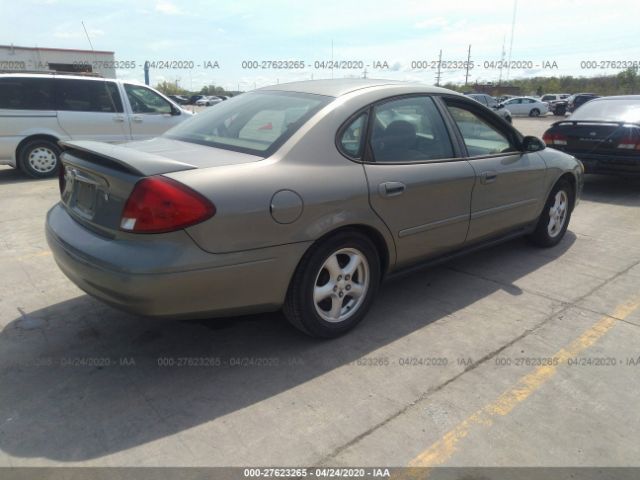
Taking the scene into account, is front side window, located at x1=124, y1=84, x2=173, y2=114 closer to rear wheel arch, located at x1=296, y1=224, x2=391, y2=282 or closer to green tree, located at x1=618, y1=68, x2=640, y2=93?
rear wheel arch, located at x1=296, y1=224, x2=391, y2=282

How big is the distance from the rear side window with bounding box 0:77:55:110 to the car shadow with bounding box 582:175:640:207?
8.72m

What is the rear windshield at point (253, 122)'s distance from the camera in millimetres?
3008

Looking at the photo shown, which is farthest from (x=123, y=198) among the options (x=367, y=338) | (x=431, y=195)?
(x=431, y=195)

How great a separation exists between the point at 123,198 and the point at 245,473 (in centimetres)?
144

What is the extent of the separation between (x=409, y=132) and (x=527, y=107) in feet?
118

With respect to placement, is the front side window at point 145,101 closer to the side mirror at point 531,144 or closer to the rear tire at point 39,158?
the rear tire at point 39,158

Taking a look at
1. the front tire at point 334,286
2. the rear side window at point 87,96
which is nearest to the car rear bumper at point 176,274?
the front tire at point 334,286

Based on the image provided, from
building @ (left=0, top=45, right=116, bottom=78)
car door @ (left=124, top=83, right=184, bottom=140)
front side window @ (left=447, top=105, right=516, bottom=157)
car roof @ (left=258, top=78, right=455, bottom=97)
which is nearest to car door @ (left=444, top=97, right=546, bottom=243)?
front side window @ (left=447, top=105, right=516, bottom=157)

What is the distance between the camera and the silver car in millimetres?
2496

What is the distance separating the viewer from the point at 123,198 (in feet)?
8.48

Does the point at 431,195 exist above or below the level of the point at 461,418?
above

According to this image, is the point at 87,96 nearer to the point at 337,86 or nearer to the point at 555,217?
the point at 337,86

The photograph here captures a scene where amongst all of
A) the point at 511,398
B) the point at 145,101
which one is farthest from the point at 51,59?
the point at 511,398

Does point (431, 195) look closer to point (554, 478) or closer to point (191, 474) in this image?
point (554, 478)
